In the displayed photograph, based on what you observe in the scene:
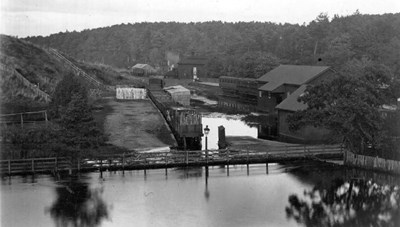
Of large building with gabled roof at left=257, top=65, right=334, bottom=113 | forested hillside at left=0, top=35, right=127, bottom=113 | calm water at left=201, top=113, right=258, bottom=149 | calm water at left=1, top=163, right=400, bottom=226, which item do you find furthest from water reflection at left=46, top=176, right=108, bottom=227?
large building with gabled roof at left=257, top=65, right=334, bottom=113

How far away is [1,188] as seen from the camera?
32.5 metres

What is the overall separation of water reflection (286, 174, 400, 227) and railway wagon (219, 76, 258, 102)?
60.4 m

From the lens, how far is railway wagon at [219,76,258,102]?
320 feet

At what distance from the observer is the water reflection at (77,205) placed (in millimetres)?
26705

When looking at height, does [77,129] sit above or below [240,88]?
below

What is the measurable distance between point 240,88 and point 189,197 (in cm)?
7263

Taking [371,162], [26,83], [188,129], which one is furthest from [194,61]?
[371,162]

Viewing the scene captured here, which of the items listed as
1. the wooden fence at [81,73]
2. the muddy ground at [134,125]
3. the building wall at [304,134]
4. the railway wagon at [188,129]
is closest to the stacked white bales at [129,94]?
the muddy ground at [134,125]

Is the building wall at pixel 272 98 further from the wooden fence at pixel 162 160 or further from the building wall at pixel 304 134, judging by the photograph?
the wooden fence at pixel 162 160

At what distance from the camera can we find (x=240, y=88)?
4060 inches

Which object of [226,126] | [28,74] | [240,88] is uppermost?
A: [28,74]

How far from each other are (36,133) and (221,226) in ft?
49.7

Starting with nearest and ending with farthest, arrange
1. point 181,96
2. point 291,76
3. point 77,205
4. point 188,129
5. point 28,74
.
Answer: point 77,205 < point 188,129 < point 291,76 < point 28,74 < point 181,96

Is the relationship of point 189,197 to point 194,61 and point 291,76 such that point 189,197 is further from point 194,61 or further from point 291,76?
Result: point 194,61
